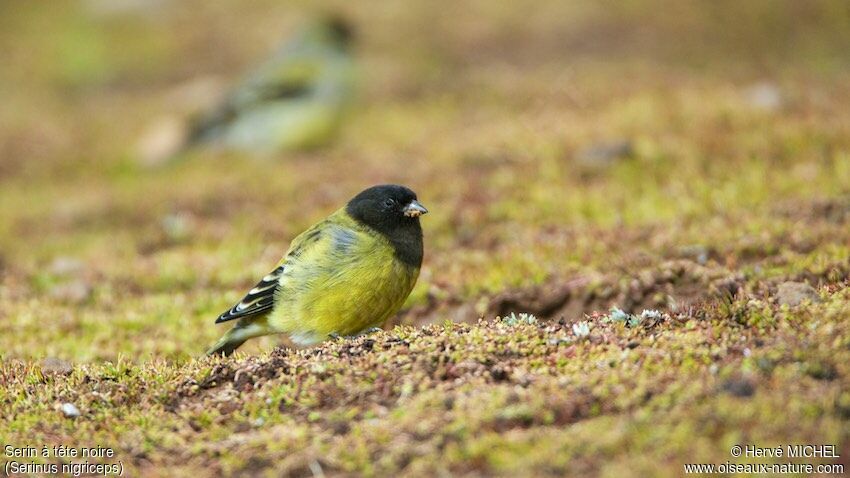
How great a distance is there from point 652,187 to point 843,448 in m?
7.19

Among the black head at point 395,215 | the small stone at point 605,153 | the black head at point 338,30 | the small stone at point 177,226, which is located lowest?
the small stone at point 177,226

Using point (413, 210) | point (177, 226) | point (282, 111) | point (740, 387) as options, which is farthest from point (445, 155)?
point (740, 387)

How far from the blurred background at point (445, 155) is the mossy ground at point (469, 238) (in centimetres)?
6

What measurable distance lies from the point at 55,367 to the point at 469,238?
4.87 meters

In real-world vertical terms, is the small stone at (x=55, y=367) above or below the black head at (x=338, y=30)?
below

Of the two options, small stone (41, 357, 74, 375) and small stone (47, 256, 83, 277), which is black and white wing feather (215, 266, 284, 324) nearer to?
small stone (41, 357, 74, 375)

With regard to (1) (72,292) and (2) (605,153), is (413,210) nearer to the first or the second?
(1) (72,292)

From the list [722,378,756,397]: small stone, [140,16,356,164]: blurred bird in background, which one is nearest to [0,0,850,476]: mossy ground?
[722,378,756,397]: small stone

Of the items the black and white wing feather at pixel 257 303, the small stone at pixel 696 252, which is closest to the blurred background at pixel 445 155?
the small stone at pixel 696 252

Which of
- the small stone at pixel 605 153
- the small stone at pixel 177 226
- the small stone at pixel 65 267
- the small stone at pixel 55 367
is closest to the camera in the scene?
the small stone at pixel 55 367

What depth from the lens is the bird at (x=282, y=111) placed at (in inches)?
587

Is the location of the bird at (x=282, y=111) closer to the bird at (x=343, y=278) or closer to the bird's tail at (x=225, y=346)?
the bird at (x=343, y=278)

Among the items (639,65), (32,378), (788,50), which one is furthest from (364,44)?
(32,378)

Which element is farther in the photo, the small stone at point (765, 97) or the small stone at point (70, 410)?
the small stone at point (765, 97)
